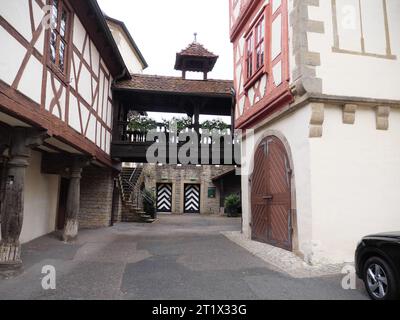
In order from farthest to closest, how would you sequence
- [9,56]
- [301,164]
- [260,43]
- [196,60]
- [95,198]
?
[196,60] → [95,198] → [260,43] → [301,164] → [9,56]

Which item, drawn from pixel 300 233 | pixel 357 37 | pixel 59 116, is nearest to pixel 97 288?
pixel 59 116

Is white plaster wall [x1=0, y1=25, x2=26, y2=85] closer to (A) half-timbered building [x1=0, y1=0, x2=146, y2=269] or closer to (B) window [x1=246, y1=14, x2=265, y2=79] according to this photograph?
(A) half-timbered building [x1=0, y1=0, x2=146, y2=269]

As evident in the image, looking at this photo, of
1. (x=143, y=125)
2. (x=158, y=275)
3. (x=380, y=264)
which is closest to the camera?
(x=380, y=264)

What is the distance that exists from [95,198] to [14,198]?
686 centimetres

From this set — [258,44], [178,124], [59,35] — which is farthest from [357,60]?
[178,124]

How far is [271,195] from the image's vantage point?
25.3 ft

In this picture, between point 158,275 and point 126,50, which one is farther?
point 126,50

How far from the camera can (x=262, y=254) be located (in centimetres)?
688

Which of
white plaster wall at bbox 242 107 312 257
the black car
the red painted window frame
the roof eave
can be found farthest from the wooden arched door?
the roof eave

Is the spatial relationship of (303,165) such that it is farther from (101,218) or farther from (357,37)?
(101,218)

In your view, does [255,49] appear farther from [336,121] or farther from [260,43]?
[336,121]

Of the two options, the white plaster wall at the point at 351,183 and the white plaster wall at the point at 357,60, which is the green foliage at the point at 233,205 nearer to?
the white plaster wall at the point at 351,183
